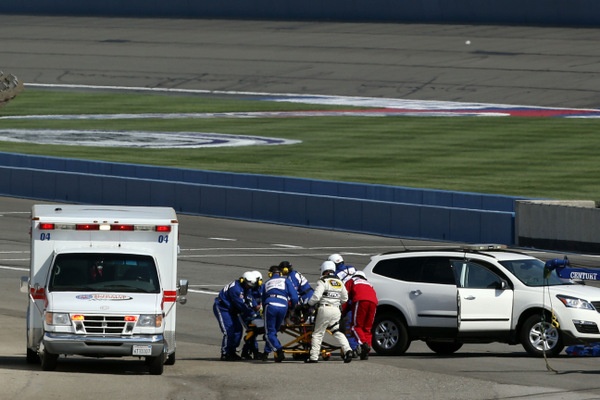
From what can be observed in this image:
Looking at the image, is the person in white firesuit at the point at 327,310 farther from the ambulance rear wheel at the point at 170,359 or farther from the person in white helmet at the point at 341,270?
the ambulance rear wheel at the point at 170,359

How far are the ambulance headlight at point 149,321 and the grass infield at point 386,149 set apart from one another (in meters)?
23.9

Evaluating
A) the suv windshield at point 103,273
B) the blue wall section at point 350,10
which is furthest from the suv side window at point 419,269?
the blue wall section at point 350,10

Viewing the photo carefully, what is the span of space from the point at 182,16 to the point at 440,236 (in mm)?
57726

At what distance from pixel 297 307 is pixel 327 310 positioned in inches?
29.2

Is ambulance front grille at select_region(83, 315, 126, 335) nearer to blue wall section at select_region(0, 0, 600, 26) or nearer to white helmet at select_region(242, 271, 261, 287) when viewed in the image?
white helmet at select_region(242, 271, 261, 287)

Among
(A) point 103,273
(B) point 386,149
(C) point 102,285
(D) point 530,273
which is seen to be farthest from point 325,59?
(C) point 102,285

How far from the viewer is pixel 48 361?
1953 cm

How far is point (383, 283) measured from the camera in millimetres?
22984

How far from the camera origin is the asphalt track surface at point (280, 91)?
1881 centimetres

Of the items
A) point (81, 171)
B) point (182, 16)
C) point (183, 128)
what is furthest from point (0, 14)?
point (81, 171)

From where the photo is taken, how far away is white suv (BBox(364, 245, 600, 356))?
864 inches

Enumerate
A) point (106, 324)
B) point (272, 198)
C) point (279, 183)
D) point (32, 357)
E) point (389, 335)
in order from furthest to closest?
point (279, 183), point (272, 198), point (389, 335), point (32, 357), point (106, 324)

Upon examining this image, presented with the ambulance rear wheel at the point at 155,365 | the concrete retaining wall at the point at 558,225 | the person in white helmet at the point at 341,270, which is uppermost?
the concrete retaining wall at the point at 558,225

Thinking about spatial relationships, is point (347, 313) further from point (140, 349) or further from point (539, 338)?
point (140, 349)
